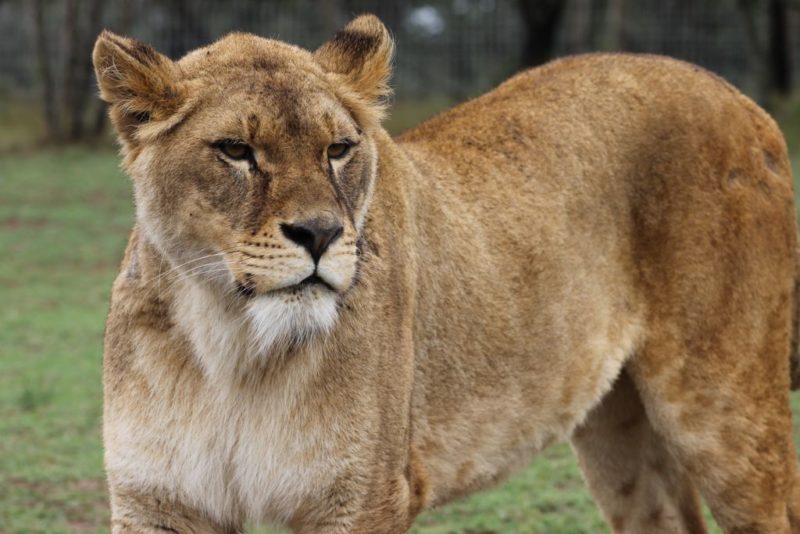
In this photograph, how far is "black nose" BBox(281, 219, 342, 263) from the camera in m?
3.00

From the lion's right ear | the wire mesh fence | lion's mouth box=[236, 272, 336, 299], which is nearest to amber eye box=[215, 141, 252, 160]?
the lion's right ear

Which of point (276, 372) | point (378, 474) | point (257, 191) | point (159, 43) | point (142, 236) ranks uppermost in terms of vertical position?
point (257, 191)

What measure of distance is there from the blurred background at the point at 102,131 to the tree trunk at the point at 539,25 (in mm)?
33

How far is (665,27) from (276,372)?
67.9 feet

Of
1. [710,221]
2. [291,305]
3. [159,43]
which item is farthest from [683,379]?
[159,43]

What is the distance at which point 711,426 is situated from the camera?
4312 mm

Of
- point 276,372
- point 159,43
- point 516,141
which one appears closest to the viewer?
point 276,372

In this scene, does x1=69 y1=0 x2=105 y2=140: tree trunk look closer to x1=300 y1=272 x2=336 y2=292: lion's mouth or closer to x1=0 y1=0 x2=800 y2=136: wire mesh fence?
x1=0 y1=0 x2=800 y2=136: wire mesh fence

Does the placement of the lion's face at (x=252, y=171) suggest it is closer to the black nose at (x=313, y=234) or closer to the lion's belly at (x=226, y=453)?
the black nose at (x=313, y=234)

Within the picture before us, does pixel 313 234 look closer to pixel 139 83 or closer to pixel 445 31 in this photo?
pixel 139 83

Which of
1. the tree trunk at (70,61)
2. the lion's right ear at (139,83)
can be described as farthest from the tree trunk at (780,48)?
the lion's right ear at (139,83)

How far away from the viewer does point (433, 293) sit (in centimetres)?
396

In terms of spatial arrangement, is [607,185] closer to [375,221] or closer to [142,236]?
[375,221]

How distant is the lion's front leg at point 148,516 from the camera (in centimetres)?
341
